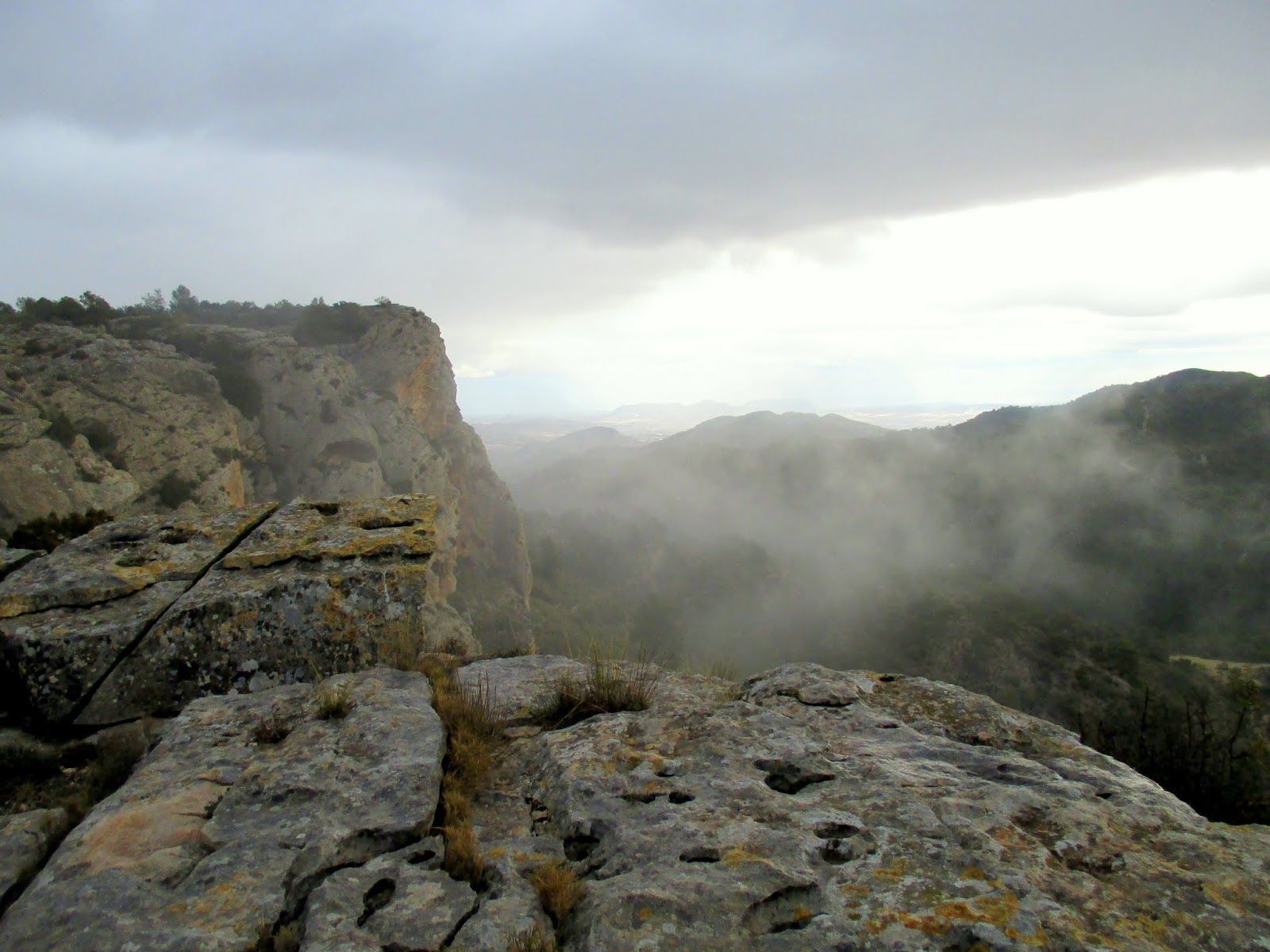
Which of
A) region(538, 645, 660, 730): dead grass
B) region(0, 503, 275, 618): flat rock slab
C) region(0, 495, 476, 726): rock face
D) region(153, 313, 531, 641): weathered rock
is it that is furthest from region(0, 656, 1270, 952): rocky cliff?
region(153, 313, 531, 641): weathered rock

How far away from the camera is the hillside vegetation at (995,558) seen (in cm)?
6016

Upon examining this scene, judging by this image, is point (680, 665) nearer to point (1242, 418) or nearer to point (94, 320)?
point (94, 320)

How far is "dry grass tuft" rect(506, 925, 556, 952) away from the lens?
251 centimetres

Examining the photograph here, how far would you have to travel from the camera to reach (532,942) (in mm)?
2529

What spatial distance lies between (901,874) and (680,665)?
4.19 m

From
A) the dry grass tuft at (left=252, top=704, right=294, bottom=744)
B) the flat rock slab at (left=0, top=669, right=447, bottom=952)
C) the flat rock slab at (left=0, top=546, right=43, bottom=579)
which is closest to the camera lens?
the flat rock slab at (left=0, top=669, right=447, bottom=952)

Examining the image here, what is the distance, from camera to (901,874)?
3.04 metres

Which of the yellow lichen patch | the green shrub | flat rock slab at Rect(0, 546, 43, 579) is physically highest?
flat rock slab at Rect(0, 546, 43, 579)

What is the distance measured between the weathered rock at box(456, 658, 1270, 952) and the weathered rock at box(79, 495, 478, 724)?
7.92 ft

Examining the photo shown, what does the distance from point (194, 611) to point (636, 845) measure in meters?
4.75

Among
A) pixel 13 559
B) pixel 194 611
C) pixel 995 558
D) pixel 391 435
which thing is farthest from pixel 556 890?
pixel 995 558

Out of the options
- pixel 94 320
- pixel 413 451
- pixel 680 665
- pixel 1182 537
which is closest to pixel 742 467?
pixel 1182 537

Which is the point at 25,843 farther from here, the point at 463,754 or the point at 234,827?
the point at 463,754

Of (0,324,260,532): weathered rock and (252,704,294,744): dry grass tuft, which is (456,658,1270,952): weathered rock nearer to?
(252,704,294,744): dry grass tuft
